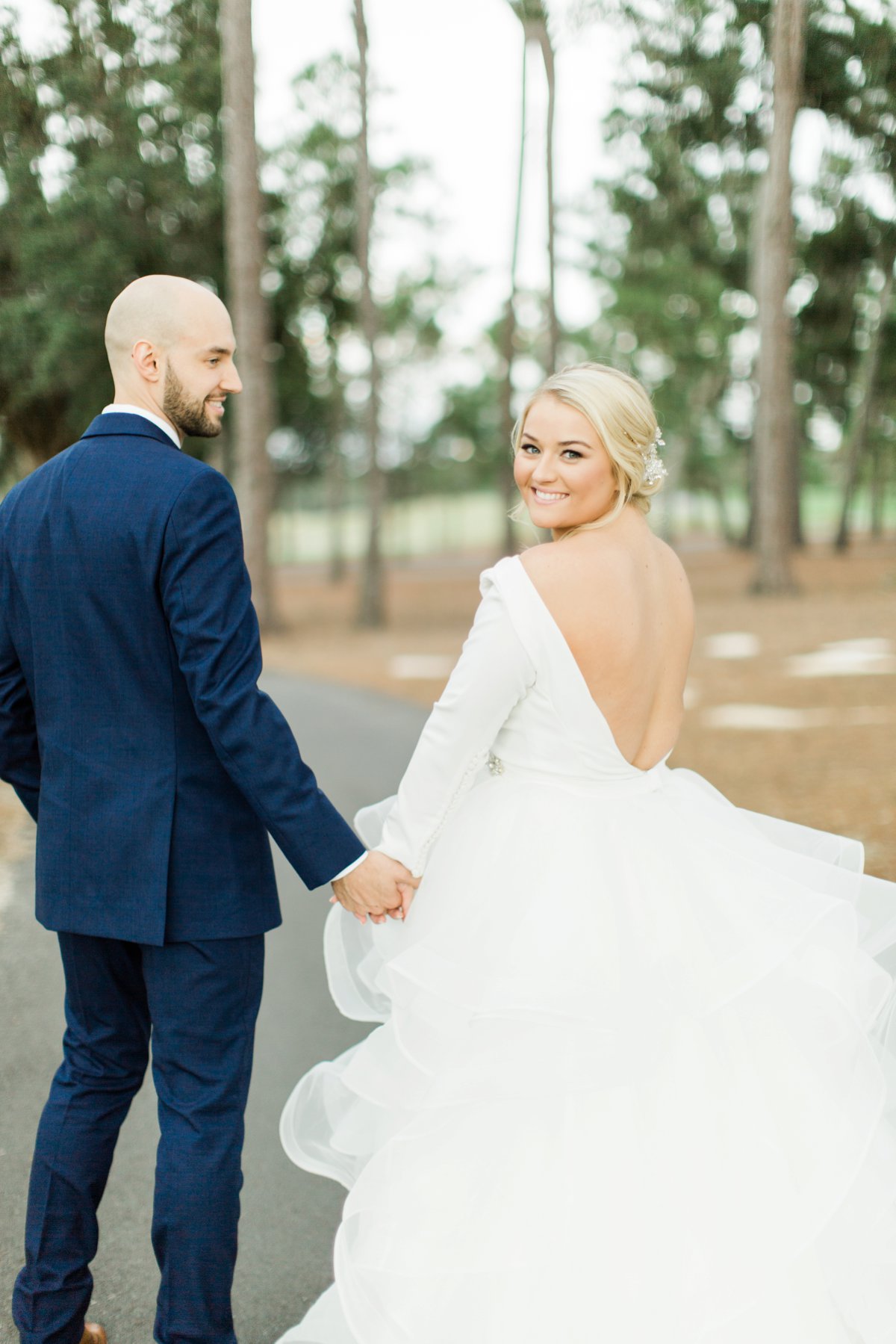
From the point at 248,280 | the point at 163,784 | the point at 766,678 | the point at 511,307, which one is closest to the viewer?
the point at 163,784

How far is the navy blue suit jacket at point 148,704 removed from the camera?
2.37 meters

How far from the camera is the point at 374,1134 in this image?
2.77m

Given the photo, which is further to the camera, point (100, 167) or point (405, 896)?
point (100, 167)

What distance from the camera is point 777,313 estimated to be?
21000mm

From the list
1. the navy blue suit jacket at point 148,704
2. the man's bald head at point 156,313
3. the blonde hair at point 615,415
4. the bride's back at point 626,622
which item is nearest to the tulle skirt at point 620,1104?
the bride's back at point 626,622

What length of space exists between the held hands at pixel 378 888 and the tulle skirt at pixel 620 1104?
0.16 ft

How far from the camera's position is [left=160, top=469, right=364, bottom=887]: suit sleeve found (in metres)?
2.36

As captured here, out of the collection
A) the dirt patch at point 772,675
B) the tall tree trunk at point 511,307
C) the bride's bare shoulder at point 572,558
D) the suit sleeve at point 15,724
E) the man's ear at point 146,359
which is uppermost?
the tall tree trunk at point 511,307

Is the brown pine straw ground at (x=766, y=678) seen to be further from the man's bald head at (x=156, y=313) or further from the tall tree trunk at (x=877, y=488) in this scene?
the tall tree trunk at (x=877, y=488)

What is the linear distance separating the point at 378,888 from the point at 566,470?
0.98m

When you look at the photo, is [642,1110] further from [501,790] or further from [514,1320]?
[501,790]

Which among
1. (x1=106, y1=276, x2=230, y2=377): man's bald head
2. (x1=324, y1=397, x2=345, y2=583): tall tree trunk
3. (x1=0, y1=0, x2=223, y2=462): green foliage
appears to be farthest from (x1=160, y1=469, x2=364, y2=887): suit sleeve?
(x1=324, y1=397, x2=345, y2=583): tall tree trunk

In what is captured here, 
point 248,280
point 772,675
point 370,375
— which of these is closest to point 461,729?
point 772,675

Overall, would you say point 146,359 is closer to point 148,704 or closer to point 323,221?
point 148,704
